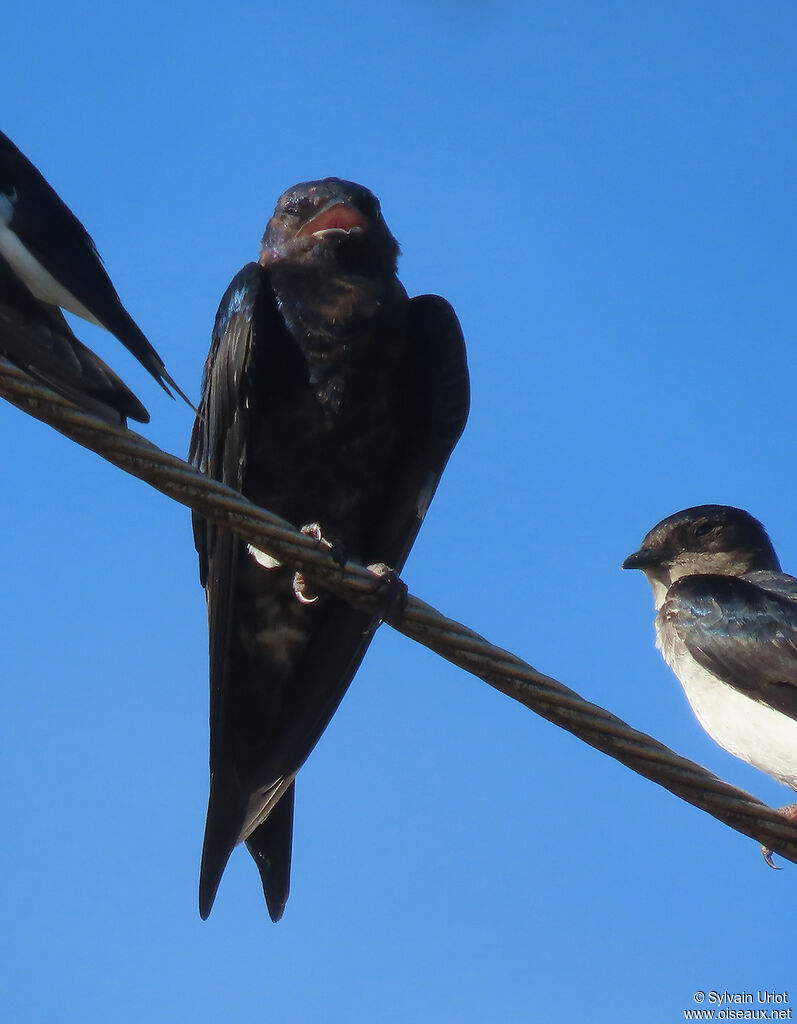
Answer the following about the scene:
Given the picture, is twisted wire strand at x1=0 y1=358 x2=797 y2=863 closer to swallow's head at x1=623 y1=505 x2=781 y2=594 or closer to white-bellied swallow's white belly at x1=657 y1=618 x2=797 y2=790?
white-bellied swallow's white belly at x1=657 y1=618 x2=797 y2=790

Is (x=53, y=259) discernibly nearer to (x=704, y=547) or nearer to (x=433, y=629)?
(x=433, y=629)

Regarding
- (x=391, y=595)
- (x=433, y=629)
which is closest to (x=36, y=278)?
(x=391, y=595)

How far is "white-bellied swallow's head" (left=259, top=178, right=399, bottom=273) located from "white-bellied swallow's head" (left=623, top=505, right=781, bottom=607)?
3527 millimetres

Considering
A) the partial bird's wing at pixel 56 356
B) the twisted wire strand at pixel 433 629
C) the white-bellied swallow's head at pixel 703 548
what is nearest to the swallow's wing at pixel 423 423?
the twisted wire strand at pixel 433 629

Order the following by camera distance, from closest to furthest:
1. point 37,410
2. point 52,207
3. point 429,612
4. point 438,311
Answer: point 37,410
point 429,612
point 52,207
point 438,311

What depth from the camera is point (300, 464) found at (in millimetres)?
5328

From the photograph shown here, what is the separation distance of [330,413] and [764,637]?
2.62m

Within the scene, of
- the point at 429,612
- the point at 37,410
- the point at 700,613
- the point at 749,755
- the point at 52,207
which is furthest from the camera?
the point at 700,613

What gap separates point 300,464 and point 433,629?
1.98m

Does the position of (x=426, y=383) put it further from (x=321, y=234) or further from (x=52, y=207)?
(x=52, y=207)

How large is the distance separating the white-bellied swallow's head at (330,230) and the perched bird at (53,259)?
147cm

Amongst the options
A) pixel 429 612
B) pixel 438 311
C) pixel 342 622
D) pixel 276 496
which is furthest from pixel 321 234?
pixel 429 612

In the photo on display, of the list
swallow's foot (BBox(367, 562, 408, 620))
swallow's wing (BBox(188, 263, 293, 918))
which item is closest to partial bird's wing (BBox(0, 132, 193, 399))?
swallow's foot (BBox(367, 562, 408, 620))

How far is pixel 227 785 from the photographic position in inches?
204
